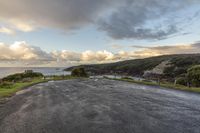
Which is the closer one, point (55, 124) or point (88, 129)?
point (88, 129)

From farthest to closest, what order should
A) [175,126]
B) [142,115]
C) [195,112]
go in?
1. [195,112]
2. [142,115]
3. [175,126]

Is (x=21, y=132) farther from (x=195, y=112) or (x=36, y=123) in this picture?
(x=195, y=112)

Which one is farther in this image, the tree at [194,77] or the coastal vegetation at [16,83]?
the tree at [194,77]

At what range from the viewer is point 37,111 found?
18672 millimetres

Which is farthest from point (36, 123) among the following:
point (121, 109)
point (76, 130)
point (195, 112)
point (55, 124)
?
point (195, 112)

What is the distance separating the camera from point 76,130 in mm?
12609

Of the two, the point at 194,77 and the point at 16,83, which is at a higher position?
the point at 194,77

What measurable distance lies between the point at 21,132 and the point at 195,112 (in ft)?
49.4

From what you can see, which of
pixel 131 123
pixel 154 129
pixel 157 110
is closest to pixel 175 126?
pixel 154 129

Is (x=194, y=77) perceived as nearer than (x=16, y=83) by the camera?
Yes

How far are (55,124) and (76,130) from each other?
2.22m

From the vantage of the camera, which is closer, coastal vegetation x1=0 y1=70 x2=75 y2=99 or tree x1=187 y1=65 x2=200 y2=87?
coastal vegetation x1=0 y1=70 x2=75 y2=99

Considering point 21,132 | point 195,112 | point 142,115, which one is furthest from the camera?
point 195,112

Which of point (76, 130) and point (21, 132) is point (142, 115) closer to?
point (76, 130)
